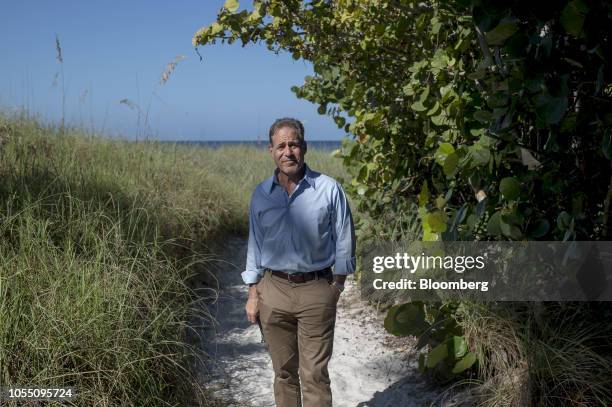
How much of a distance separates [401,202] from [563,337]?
281cm

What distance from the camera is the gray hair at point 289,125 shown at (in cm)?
309

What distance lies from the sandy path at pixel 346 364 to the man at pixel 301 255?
3.38 feet

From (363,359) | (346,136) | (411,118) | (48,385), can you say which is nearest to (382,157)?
(411,118)

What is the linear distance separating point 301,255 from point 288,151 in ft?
1.74

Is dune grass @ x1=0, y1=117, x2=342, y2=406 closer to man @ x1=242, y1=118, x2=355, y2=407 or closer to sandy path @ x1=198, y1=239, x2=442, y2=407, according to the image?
sandy path @ x1=198, y1=239, x2=442, y2=407

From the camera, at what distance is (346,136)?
602 centimetres

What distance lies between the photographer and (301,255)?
3.04 meters

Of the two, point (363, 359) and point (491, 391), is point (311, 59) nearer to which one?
point (363, 359)

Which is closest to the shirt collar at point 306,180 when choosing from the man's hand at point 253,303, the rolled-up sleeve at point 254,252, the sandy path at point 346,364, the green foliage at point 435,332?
the rolled-up sleeve at point 254,252

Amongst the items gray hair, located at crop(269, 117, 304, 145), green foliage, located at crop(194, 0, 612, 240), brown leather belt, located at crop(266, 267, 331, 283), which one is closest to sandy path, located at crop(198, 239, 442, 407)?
green foliage, located at crop(194, 0, 612, 240)

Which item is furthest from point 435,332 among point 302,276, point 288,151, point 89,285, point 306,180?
point 89,285

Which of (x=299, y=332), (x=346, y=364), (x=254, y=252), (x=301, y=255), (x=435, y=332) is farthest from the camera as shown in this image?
(x=346, y=364)

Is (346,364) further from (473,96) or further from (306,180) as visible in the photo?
(473,96)

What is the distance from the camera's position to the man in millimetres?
3059
